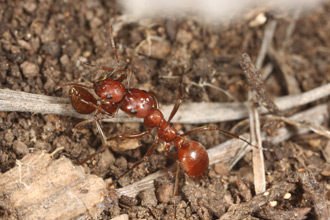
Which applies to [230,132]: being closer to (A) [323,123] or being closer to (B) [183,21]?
(A) [323,123]

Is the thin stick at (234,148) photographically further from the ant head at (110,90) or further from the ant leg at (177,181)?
the ant head at (110,90)

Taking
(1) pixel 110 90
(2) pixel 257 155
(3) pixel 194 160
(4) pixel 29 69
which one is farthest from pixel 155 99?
(4) pixel 29 69

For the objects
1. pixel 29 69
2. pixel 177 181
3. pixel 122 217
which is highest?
pixel 29 69

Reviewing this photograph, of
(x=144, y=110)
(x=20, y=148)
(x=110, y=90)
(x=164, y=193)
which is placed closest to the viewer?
(x=20, y=148)

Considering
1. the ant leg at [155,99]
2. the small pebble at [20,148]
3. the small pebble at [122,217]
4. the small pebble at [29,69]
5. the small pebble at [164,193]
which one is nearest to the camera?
the small pebble at [122,217]

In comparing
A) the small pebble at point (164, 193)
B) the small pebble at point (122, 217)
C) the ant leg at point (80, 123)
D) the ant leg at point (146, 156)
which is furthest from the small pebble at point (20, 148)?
the small pebble at point (164, 193)

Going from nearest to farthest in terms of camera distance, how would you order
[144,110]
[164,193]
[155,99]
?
[164,193]
[144,110]
[155,99]

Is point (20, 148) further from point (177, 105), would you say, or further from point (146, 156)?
point (177, 105)
